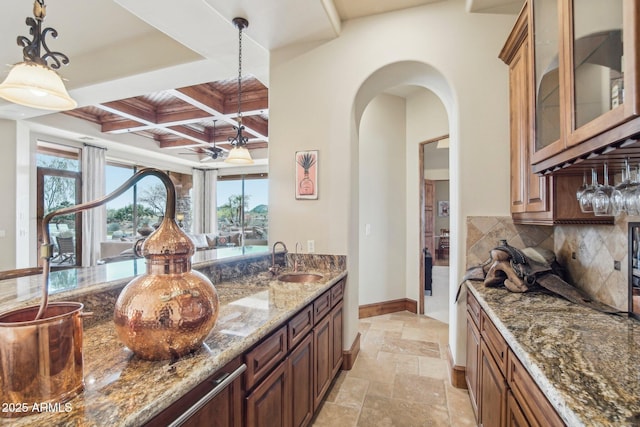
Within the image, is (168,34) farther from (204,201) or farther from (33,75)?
(204,201)

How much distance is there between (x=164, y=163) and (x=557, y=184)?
9.08 metres

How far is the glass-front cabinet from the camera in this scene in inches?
32.6

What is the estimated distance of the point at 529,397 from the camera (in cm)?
102

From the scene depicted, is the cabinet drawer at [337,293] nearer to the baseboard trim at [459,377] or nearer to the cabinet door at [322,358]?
the cabinet door at [322,358]

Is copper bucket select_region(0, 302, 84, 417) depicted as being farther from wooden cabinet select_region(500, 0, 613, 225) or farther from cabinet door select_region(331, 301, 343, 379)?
wooden cabinet select_region(500, 0, 613, 225)

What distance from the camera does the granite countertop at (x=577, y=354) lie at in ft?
2.45

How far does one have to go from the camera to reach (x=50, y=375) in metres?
0.69

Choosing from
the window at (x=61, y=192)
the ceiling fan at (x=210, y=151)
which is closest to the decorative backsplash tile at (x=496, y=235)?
the ceiling fan at (x=210, y=151)

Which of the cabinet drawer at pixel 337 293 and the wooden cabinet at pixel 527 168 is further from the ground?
the wooden cabinet at pixel 527 168

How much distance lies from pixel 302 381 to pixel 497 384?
0.98 m

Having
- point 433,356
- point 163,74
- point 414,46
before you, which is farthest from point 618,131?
point 163,74

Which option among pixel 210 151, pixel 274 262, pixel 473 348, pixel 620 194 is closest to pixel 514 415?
pixel 473 348

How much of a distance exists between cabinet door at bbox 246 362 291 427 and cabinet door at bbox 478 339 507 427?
981 millimetres

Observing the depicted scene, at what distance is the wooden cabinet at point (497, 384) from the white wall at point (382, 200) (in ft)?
6.08
